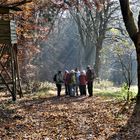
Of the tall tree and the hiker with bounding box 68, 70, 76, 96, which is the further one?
the hiker with bounding box 68, 70, 76, 96

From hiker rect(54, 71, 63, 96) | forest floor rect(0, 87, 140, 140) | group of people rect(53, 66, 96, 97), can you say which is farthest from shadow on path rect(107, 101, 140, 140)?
hiker rect(54, 71, 63, 96)

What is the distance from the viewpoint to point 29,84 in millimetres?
29500

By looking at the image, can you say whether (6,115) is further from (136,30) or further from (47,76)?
(47,76)

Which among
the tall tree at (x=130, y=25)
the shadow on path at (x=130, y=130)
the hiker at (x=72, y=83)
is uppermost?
the tall tree at (x=130, y=25)

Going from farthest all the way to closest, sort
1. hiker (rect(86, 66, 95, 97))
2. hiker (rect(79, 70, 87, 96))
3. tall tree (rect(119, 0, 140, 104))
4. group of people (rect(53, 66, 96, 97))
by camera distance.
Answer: hiker (rect(79, 70, 87, 96)) → group of people (rect(53, 66, 96, 97)) → hiker (rect(86, 66, 95, 97)) → tall tree (rect(119, 0, 140, 104))

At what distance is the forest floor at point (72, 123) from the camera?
37.1 ft

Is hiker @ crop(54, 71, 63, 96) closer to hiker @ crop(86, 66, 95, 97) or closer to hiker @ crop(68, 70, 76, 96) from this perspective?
hiker @ crop(68, 70, 76, 96)

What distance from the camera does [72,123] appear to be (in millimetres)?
12805

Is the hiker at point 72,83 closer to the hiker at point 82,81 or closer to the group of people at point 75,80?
the group of people at point 75,80

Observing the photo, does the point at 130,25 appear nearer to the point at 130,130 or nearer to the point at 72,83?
the point at 130,130

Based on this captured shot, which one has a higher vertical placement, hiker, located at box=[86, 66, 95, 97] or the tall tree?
the tall tree

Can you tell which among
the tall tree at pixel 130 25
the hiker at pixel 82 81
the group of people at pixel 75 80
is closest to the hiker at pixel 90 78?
the group of people at pixel 75 80

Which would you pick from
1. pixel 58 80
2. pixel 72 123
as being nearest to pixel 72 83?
pixel 58 80

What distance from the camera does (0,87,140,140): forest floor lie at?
11.3 meters
